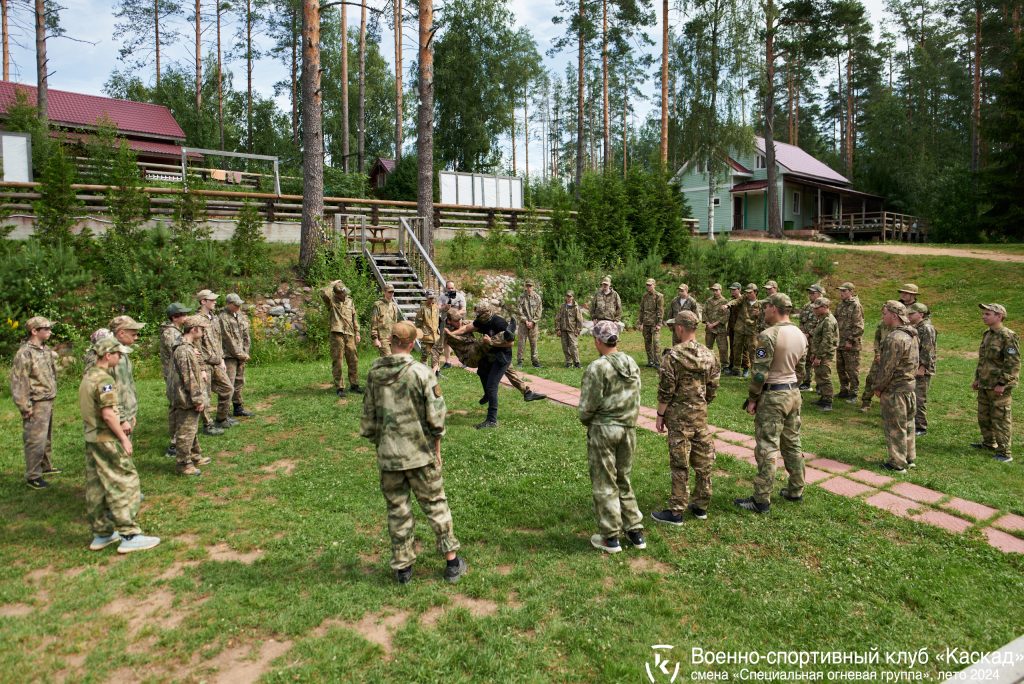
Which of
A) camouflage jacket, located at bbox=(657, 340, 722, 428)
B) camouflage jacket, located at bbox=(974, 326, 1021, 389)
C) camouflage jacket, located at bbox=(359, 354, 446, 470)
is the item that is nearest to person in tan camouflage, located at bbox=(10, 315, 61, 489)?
camouflage jacket, located at bbox=(359, 354, 446, 470)

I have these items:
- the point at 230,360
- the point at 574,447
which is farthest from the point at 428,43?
the point at 574,447

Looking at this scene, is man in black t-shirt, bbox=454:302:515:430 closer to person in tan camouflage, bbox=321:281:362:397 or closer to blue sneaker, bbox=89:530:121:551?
person in tan camouflage, bbox=321:281:362:397

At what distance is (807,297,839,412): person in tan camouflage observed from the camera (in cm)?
963

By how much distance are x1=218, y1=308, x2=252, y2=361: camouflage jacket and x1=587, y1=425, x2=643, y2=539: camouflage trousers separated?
5997mm

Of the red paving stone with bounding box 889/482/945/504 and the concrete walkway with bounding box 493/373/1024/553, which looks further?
the red paving stone with bounding box 889/482/945/504

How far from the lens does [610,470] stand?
4785 mm

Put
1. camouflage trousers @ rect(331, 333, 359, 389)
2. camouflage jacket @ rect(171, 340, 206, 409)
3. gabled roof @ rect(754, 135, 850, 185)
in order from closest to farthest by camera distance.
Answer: camouflage jacket @ rect(171, 340, 206, 409)
camouflage trousers @ rect(331, 333, 359, 389)
gabled roof @ rect(754, 135, 850, 185)

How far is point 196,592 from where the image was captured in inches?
172

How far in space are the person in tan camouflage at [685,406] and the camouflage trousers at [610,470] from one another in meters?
0.61

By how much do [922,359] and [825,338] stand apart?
1823 mm

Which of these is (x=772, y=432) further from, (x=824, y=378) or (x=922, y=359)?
(x=824, y=378)

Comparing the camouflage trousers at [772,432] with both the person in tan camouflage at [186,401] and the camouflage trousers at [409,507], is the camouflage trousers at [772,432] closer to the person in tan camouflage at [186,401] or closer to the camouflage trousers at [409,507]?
the camouflage trousers at [409,507]

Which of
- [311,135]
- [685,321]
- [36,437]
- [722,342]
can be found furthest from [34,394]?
[722,342]

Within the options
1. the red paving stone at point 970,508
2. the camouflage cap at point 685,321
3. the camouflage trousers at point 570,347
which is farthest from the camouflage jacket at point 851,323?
the camouflage cap at point 685,321
